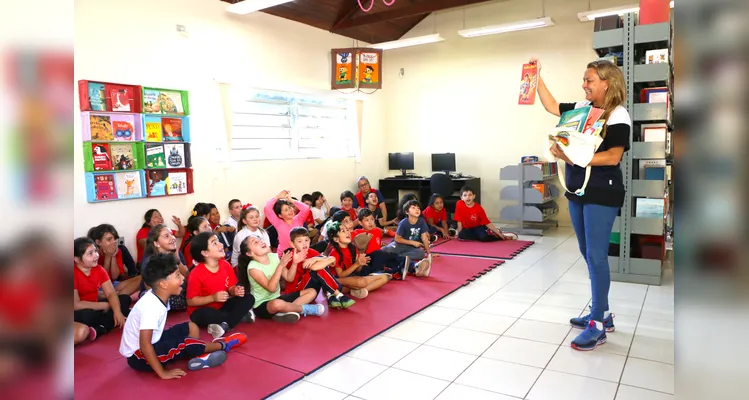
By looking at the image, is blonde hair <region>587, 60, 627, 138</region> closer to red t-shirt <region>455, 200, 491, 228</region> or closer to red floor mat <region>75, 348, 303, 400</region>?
red floor mat <region>75, 348, 303, 400</region>

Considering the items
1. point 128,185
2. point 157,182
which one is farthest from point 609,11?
point 128,185

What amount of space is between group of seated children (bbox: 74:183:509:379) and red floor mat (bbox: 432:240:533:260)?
0.83 meters

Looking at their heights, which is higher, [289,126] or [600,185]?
[289,126]

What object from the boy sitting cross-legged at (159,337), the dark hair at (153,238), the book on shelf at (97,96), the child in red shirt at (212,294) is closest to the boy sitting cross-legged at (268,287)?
the child in red shirt at (212,294)

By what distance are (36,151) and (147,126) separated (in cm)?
556

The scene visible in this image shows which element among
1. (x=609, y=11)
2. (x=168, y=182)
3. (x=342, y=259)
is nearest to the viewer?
(x=342, y=259)

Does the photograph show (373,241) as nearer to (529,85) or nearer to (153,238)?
(153,238)

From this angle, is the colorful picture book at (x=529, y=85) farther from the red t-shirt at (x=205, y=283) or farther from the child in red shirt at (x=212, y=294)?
the red t-shirt at (x=205, y=283)

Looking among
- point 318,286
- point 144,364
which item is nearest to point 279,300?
point 318,286

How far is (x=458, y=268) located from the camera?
5113 mm

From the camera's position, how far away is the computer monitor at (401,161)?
29.3ft

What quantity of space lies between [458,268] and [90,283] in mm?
3304

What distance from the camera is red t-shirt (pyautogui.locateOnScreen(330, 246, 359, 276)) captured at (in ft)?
13.8

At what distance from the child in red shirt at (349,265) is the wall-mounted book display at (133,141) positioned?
246 centimetres
